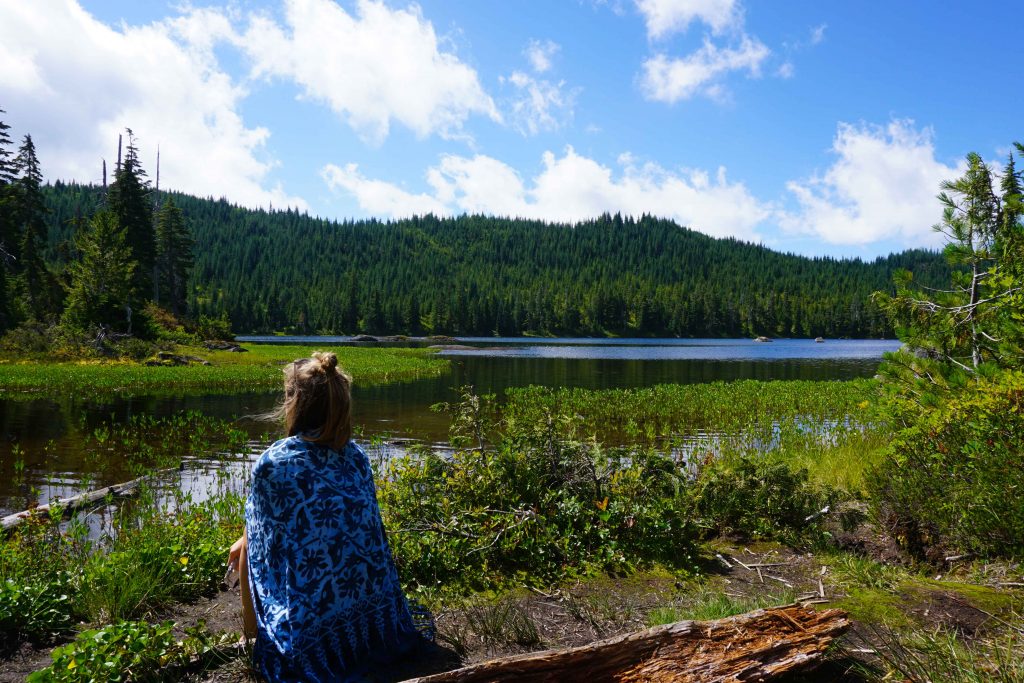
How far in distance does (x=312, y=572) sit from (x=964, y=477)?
21.3ft

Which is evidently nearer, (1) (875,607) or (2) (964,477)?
(1) (875,607)

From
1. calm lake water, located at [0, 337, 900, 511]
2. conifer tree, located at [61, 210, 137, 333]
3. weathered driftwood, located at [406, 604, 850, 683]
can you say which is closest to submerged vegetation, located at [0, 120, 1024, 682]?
weathered driftwood, located at [406, 604, 850, 683]

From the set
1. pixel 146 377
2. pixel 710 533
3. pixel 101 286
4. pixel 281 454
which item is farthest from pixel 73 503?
pixel 101 286

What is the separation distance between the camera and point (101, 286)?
40.8 m

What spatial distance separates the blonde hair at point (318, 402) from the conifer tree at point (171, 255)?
68636 mm

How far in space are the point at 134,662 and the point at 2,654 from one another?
1.59 meters

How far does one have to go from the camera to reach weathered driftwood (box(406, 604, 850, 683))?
3436 millimetres

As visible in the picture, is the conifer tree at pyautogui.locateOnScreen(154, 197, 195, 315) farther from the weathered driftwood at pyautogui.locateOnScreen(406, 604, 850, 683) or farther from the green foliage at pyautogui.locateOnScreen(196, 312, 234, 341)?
the weathered driftwood at pyautogui.locateOnScreen(406, 604, 850, 683)

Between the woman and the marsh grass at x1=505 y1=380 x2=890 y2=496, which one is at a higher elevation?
the woman

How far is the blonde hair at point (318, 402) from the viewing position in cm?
392

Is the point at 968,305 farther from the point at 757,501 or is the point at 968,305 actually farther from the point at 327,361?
the point at 327,361

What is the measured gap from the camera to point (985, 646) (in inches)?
156

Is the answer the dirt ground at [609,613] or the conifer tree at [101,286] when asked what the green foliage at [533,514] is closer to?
the dirt ground at [609,613]

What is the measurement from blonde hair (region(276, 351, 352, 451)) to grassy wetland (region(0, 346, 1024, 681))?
175 cm
